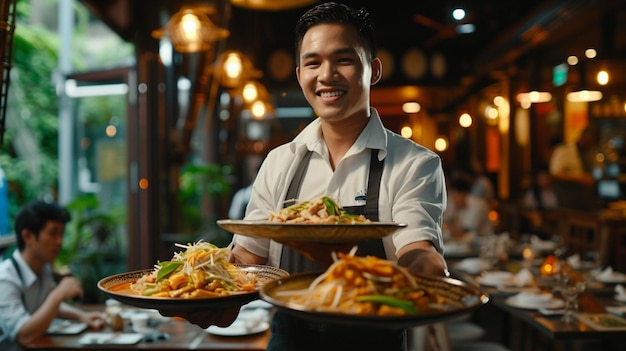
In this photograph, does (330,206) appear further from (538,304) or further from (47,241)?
(47,241)

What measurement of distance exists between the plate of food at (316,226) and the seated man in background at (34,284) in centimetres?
→ 284

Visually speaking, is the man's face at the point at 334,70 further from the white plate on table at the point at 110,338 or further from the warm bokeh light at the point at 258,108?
the warm bokeh light at the point at 258,108

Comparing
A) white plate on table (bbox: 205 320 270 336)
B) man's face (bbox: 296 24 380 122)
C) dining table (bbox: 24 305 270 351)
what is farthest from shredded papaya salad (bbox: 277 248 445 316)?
white plate on table (bbox: 205 320 270 336)

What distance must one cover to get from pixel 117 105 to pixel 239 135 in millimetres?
6518

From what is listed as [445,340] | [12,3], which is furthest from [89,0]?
[445,340]

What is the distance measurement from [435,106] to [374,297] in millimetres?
16930

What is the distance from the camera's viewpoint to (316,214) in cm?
202

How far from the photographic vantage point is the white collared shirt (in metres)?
2.20

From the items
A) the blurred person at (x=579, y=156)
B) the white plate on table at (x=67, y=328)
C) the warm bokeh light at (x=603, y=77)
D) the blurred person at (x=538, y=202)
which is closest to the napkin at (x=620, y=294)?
the warm bokeh light at (x=603, y=77)

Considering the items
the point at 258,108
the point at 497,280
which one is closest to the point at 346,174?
the point at 497,280

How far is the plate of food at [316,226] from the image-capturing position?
176 centimetres

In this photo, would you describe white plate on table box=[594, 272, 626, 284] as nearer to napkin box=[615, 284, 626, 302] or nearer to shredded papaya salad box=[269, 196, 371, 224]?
napkin box=[615, 284, 626, 302]

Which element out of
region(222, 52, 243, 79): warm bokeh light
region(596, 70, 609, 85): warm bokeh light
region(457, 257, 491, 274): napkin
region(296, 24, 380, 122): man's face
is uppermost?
region(222, 52, 243, 79): warm bokeh light

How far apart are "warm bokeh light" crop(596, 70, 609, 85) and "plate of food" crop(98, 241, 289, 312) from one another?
19.7ft
